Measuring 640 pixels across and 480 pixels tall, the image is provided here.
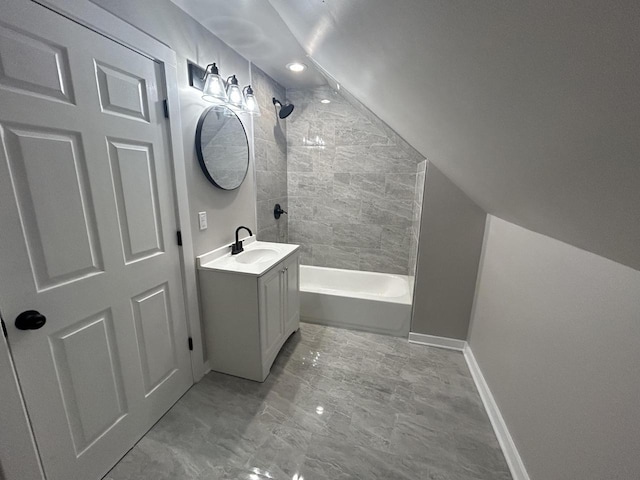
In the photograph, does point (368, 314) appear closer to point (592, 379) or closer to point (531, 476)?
point (531, 476)

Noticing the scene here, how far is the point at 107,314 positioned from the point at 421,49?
159 cm

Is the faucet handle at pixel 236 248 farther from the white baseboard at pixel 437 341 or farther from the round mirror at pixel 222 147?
the white baseboard at pixel 437 341

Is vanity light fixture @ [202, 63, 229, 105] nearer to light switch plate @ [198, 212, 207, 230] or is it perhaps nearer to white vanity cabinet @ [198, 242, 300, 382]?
light switch plate @ [198, 212, 207, 230]

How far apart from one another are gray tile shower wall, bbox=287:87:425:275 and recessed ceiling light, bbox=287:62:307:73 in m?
0.50

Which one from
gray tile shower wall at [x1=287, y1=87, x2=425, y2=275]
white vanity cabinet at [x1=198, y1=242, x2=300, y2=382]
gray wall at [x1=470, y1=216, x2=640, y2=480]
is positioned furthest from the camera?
gray tile shower wall at [x1=287, y1=87, x2=425, y2=275]

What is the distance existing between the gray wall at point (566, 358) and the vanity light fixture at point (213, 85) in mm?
1965

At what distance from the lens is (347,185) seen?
310 centimetres

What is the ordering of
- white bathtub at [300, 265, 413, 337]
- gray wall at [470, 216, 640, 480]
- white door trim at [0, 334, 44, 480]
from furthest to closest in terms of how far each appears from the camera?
white bathtub at [300, 265, 413, 337], white door trim at [0, 334, 44, 480], gray wall at [470, 216, 640, 480]

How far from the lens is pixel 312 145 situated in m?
3.09

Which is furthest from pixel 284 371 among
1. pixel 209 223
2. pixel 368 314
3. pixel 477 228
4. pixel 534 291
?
pixel 477 228

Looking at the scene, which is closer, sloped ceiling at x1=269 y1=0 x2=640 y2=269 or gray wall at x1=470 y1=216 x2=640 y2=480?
sloped ceiling at x1=269 y1=0 x2=640 y2=269

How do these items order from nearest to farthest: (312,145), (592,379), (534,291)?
(592,379) → (534,291) → (312,145)

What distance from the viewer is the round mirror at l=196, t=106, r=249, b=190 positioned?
179cm

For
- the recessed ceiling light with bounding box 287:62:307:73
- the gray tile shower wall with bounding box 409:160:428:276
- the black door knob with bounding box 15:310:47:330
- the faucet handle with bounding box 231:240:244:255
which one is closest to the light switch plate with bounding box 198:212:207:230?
the faucet handle with bounding box 231:240:244:255
